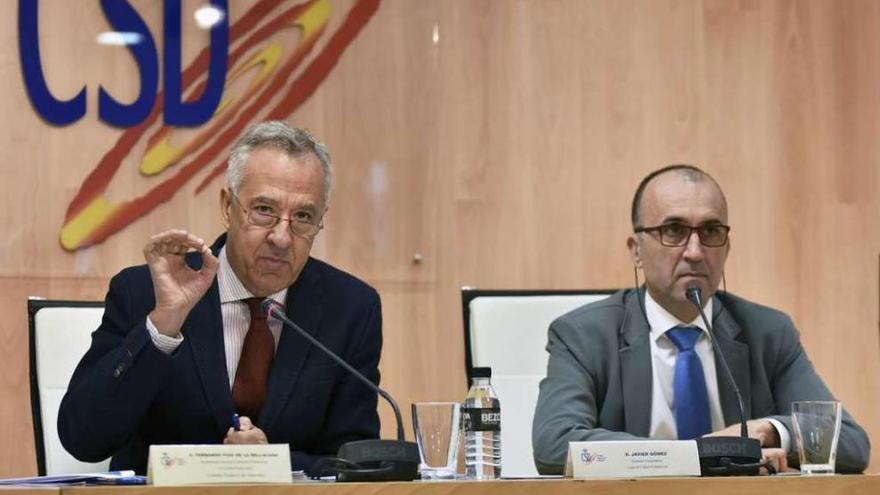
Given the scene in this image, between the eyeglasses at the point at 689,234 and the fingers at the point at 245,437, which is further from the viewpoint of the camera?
the eyeglasses at the point at 689,234

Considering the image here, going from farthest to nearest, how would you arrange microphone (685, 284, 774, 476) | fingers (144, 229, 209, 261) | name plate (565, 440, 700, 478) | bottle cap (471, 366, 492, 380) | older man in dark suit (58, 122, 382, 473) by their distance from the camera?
older man in dark suit (58, 122, 382, 473) → fingers (144, 229, 209, 261) → bottle cap (471, 366, 492, 380) → microphone (685, 284, 774, 476) → name plate (565, 440, 700, 478)

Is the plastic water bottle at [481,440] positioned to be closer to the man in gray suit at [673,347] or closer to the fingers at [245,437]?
the fingers at [245,437]

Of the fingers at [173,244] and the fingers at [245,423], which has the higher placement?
the fingers at [173,244]

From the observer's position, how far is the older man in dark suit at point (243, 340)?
258 cm

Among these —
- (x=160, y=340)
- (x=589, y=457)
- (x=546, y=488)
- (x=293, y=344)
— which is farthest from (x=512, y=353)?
(x=546, y=488)

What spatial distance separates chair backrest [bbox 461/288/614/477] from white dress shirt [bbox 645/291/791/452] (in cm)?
32

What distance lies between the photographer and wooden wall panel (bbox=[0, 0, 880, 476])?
4.15m

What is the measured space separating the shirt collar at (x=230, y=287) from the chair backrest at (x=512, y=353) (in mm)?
577

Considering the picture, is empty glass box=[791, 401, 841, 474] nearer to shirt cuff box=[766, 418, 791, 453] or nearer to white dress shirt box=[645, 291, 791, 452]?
shirt cuff box=[766, 418, 791, 453]

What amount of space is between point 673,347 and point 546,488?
4.51 feet

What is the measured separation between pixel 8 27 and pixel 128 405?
1.95 meters

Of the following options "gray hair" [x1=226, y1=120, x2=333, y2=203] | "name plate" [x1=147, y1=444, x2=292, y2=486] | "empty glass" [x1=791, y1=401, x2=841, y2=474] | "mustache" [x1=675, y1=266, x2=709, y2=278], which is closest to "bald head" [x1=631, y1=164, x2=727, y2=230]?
"mustache" [x1=675, y1=266, x2=709, y2=278]

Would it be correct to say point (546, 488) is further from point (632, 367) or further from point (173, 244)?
point (632, 367)

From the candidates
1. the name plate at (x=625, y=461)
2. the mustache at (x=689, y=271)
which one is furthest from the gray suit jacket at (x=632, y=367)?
the name plate at (x=625, y=461)
